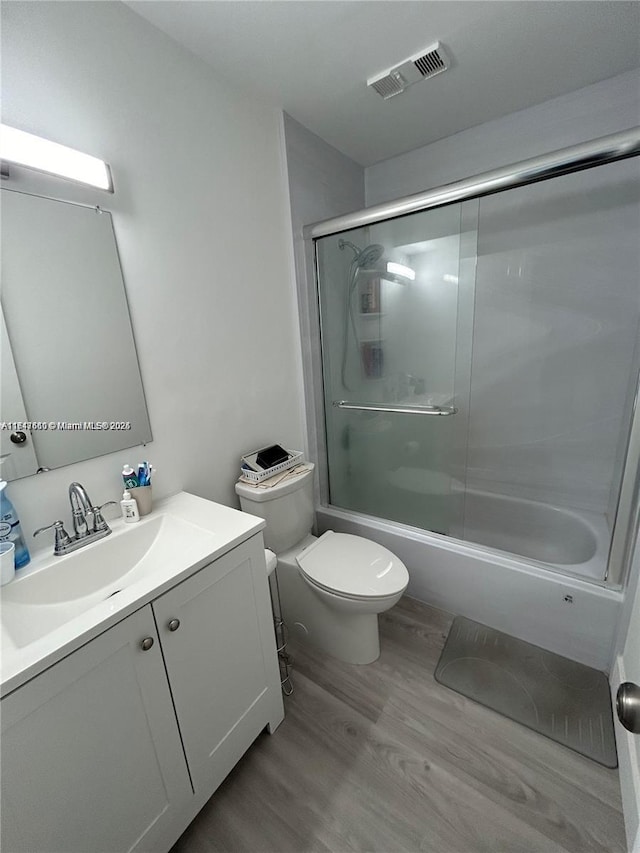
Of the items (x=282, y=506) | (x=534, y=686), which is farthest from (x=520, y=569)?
(x=282, y=506)

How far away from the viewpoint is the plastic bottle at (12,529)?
909mm

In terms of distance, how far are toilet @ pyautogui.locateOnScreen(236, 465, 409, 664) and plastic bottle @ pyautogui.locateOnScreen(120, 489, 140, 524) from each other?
1.50 ft

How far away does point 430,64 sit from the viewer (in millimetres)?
1400

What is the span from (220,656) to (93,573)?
446 mm

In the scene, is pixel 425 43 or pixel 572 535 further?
pixel 572 535

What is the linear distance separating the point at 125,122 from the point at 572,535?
2669 mm

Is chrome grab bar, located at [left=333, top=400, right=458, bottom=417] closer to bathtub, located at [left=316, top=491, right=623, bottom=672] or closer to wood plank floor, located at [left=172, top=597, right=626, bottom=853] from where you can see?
bathtub, located at [left=316, top=491, right=623, bottom=672]

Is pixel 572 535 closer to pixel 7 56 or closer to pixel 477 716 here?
pixel 477 716

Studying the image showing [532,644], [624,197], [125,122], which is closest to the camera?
[125,122]

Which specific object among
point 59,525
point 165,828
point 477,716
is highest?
point 59,525

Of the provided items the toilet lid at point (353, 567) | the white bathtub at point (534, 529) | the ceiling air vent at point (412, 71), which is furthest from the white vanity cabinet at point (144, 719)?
the ceiling air vent at point (412, 71)

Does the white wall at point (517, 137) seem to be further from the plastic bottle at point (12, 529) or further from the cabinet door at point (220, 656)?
the plastic bottle at point (12, 529)

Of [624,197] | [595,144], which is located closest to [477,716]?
[595,144]

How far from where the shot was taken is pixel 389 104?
1641mm
